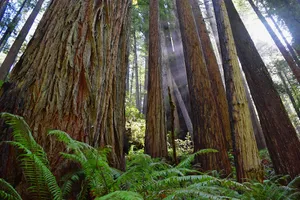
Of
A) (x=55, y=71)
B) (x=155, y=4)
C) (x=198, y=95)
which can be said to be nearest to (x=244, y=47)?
(x=198, y=95)

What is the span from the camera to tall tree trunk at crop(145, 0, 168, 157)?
21.4ft

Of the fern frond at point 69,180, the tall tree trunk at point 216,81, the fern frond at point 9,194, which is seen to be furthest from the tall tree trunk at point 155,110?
the fern frond at point 9,194

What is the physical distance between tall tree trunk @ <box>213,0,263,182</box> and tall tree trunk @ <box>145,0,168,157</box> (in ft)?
10.4

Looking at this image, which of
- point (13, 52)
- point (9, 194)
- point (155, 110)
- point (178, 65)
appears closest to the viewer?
point (9, 194)

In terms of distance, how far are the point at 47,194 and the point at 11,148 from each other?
1.85 ft

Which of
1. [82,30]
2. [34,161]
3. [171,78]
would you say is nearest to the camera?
[34,161]

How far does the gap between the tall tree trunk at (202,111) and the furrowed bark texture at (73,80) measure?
2895 millimetres

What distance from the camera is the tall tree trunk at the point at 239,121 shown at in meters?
3.32

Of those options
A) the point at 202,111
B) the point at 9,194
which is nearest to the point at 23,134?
the point at 9,194

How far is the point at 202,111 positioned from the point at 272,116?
1.57m

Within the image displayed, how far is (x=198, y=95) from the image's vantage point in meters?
5.72

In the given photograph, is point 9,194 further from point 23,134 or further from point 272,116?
point 272,116

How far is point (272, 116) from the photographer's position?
16.7 ft

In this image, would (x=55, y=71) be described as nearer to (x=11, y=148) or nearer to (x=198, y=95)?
(x=11, y=148)
